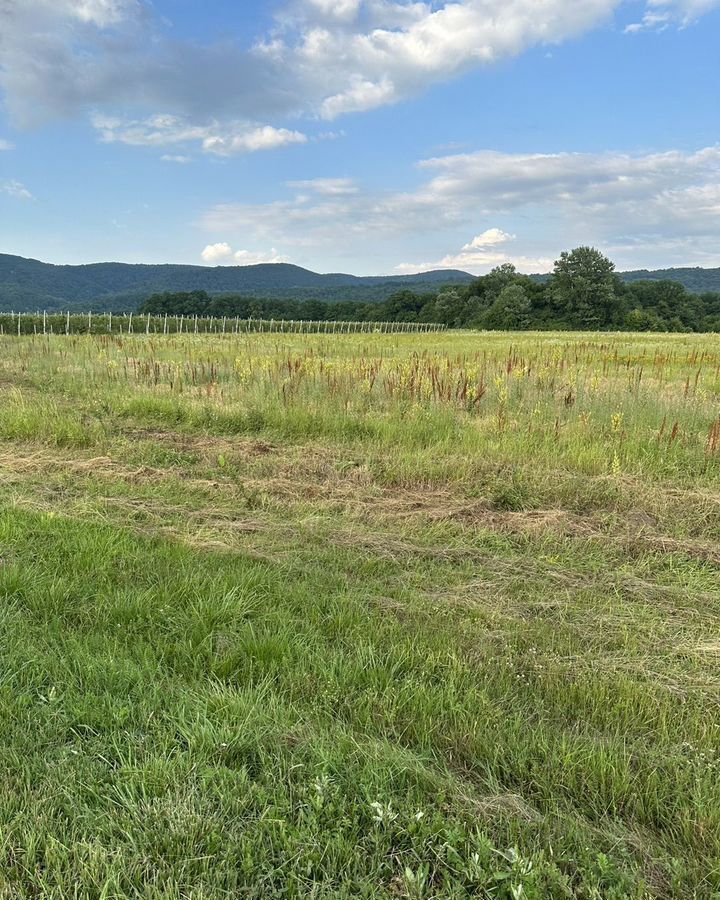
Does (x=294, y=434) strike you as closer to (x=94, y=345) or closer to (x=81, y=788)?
(x=81, y=788)

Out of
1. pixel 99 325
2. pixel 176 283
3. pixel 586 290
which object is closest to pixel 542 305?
pixel 586 290

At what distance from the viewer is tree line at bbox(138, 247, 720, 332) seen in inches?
3132

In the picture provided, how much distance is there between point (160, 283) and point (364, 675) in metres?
185

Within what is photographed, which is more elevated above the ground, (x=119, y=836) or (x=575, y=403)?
(x=575, y=403)

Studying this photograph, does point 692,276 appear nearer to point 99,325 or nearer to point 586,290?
point 586,290

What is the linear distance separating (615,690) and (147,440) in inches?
266

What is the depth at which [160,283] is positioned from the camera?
6634 inches

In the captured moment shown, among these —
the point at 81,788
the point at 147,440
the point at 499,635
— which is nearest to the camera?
the point at 81,788

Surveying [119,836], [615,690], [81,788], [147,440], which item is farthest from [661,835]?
[147,440]

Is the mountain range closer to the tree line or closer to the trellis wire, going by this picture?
the tree line

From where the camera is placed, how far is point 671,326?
78500 millimetres

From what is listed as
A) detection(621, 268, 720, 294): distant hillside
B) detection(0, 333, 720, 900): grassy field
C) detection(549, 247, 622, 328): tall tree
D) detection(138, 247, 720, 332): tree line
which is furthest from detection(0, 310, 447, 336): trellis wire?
detection(621, 268, 720, 294): distant hillside

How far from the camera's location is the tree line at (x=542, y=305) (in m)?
79.6

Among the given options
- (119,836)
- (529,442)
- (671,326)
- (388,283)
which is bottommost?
(119,836)
